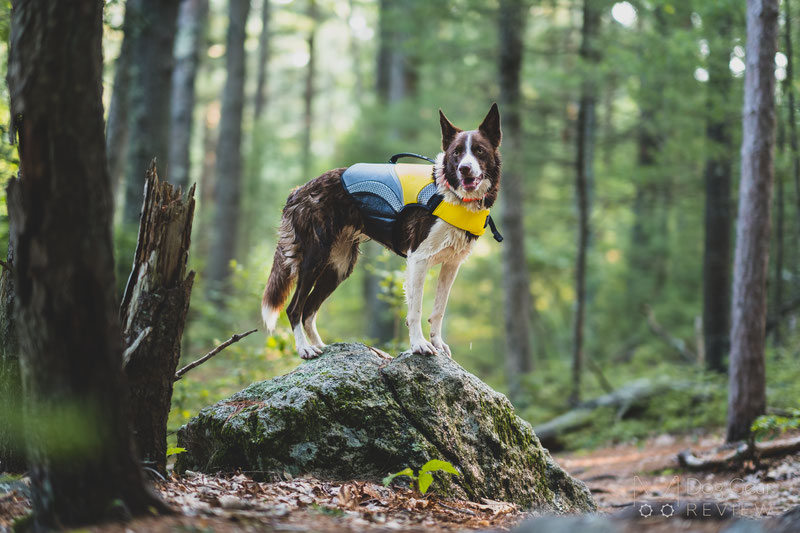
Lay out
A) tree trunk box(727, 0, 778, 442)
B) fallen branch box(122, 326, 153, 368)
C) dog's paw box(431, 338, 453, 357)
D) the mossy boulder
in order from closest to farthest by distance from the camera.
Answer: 1. fallen branch box(122, 326, 153, 368)
2. the mossy boulder
3. dog's paw box(431, 338, 453, 357)
4. tree trunk box(727, 0, 778, 442)

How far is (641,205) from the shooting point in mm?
17125

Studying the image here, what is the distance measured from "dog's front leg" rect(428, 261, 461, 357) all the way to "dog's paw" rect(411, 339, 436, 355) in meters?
0.33

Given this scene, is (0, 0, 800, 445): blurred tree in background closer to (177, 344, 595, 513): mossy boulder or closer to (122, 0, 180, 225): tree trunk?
(122, 0, 180, 225): tree trunk

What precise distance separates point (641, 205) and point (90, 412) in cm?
1655

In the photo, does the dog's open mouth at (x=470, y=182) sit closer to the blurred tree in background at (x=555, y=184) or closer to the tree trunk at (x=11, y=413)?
the blurred tree in background at (x=555, y=184)

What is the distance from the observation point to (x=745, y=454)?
7.00m

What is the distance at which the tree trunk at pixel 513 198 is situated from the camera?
12.9m

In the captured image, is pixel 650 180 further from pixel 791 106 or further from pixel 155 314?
pixel 155 314

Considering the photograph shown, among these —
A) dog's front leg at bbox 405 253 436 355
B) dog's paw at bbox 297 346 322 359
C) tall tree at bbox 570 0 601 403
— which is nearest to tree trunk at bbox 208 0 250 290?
tall tree at bbox 570 0 601 403

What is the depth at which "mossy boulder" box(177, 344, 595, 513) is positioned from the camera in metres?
4.42

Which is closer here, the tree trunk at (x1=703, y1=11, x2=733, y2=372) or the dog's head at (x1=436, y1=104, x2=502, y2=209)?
the dog's head at (x1=436, y1=104, x2=502, y2=209)

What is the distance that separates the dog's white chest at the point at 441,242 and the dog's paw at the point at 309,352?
1.20 metres

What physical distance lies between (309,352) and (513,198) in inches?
348

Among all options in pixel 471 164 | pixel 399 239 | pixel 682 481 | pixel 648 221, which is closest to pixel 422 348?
pixel 399 239
